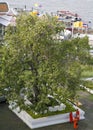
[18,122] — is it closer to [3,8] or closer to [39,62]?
[39,62]

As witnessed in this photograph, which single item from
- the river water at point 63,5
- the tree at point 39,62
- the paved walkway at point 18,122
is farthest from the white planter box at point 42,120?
the river water at point 63,5

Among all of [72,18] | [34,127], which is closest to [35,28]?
[34,127]

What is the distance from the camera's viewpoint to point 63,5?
7294cm

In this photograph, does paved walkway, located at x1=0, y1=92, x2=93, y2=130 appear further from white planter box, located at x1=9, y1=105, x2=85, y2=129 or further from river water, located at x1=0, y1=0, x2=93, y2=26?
river water, located at x1=0, y1=0, x2=93, y2=26

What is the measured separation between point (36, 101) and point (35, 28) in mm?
4410

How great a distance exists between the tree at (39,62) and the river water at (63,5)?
44.2 meters

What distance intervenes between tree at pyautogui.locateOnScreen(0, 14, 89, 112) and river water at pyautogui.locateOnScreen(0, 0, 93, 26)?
44.2 metres

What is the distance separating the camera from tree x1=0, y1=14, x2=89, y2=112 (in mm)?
18469

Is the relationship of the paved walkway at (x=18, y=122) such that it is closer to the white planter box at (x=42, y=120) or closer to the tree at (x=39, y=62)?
the white planter box at (x=42, y=120)

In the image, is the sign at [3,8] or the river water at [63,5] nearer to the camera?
the sign at [3,8]

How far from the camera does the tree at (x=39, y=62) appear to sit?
18469mm

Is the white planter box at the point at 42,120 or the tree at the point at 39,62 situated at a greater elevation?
the tree at the point at 39,62

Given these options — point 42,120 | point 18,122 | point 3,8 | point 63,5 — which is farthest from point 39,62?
point 63,5

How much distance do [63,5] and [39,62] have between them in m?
55.1
